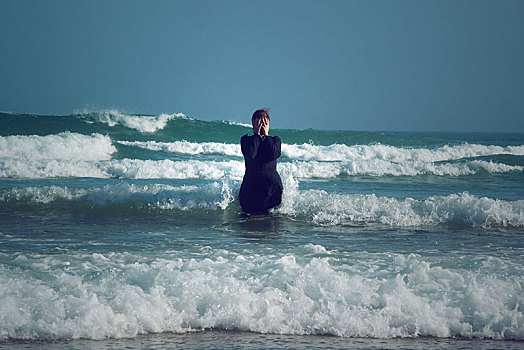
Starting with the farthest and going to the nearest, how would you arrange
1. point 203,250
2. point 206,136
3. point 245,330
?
point 206,136
point 203,250
point 245,330

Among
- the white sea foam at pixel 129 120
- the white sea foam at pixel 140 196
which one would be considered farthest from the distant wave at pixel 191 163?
the white sea foam at pixel 129 120

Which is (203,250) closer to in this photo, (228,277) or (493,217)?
(228,277)

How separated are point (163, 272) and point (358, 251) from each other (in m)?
2.07

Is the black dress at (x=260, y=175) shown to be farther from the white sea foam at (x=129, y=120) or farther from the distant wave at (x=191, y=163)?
the white sea foam at (x=129, y=120)

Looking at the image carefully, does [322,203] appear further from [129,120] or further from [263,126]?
[129,120]

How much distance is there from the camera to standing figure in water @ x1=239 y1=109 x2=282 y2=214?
7.07 meters

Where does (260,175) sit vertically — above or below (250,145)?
below

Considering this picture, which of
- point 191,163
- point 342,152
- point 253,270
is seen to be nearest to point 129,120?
point 342,152

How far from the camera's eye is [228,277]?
12.9 feet

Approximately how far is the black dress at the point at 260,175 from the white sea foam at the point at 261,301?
3047 millimetres

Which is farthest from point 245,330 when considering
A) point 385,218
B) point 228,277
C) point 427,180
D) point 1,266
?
point 427,180

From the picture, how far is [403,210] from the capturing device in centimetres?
730

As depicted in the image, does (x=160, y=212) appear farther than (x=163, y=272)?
Yes

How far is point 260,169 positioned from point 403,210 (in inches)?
82.9
